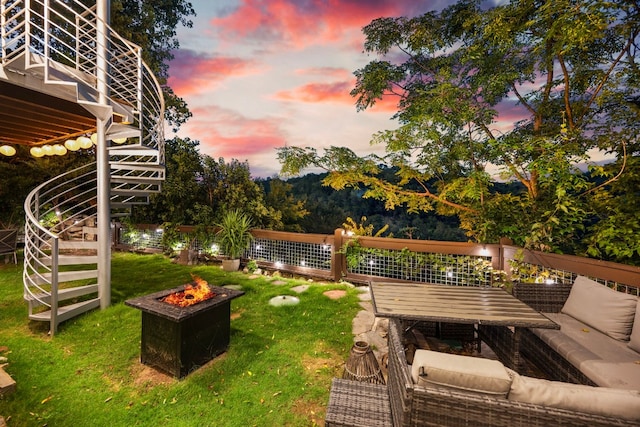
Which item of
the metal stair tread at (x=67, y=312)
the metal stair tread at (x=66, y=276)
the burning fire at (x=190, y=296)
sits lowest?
the metal stair tread at (x=67, y=312)

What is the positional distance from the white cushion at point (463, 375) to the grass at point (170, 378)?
44.7 inches

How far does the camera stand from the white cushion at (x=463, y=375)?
1.17 m

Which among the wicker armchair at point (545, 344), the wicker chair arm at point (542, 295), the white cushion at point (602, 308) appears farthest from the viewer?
the wicker chair arm at point (542, 295)

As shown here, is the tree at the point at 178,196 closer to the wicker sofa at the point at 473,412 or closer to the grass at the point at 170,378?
the grass at the point at 170,378

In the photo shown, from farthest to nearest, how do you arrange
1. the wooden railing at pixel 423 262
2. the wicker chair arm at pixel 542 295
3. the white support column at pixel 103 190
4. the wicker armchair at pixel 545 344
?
the white support column at pixel 103 190 < the wooden railing at pixel 423 262 < the wicker chair arm at pixel 542 295 < the wicker armchair at pixel 545 344

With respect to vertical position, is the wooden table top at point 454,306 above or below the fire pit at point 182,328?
above

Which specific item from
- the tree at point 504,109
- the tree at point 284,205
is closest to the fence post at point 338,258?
the tree at point 504,109

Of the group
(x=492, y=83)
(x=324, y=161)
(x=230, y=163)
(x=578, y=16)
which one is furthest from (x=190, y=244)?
(x=578, y=16)

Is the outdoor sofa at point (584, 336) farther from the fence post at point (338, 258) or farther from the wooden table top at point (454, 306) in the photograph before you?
the fence post at point (338, 258)

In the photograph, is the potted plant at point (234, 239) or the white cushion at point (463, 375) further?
the potted plant at point (234, 239)

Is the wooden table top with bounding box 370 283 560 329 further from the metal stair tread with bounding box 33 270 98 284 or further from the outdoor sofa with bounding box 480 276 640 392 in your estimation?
the metal stair tread with bounding box 33 270 98 284

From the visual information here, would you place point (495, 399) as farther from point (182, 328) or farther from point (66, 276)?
point (66, 276)

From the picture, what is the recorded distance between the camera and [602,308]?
2424mm

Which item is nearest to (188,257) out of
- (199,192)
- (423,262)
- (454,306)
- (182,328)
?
(199,192)
